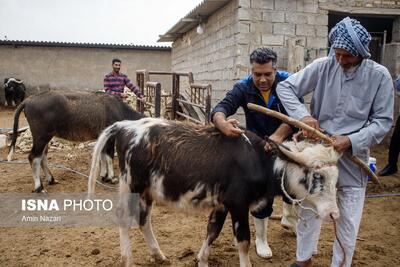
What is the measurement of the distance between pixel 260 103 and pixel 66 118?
11.7 ft

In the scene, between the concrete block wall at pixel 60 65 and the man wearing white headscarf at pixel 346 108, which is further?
the concrete block wall at pixel 60 65

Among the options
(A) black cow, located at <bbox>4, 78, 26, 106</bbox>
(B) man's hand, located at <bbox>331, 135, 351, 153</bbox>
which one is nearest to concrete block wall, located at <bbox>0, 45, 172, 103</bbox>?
(A) black cow, located at <bbox>4, 78, 26, 106</bbox>

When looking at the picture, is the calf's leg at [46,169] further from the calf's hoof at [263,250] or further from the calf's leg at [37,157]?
the calf's hoof at [263,250]

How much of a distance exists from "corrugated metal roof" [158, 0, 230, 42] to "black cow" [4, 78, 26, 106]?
314 inches

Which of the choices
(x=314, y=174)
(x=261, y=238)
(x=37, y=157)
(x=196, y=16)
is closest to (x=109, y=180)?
(x=37, y=157)

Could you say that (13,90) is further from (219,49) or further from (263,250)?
(263,250)

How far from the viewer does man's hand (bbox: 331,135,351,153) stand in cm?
250

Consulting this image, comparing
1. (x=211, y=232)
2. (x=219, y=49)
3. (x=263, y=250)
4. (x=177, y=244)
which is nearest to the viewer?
(x=211, y=232)

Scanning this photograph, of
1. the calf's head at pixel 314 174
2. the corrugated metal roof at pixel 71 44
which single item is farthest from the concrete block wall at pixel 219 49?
the corrugated metal roof at pixel 71 44

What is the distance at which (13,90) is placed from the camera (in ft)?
60.1

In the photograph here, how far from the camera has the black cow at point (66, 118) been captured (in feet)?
18.6

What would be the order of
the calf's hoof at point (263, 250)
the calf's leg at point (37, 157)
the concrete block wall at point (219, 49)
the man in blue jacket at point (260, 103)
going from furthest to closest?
the concrete block wall at point (219, 49)
the calf's leg at point (37, 157)
the calf's hoof at point (263, 250)
the man in blue jacket at point (260, 103)

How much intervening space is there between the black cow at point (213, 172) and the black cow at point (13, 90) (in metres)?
17.1

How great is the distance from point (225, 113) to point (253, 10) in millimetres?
4801
